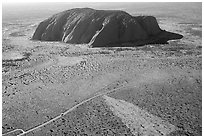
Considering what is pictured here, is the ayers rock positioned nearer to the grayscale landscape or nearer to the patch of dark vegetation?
the grayscale landscape

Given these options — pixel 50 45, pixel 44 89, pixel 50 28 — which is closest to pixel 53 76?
pixel 44 89

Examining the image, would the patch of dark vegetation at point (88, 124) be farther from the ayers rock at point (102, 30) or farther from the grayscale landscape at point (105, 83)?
the ayers rock at point (102, 30)

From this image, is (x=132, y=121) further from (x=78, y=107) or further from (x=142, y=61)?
(x=142, y=61)

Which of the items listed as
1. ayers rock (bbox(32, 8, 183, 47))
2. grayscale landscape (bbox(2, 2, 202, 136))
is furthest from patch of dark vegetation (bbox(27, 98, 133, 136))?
ayers rock (bbox(32, 8, 183, 47))

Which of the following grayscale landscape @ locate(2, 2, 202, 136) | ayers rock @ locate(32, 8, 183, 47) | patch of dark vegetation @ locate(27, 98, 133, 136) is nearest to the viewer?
patch of dark vegetation @ locate(27, 98, 133, 136)

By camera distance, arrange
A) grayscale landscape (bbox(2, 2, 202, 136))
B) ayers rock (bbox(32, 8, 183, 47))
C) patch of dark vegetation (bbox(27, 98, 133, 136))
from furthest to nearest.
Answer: ayers rock (bbox(32, 8, 183, 47)) → grayscale landscape (bbox(2, 2, 202, 136)) → patch of dark vegetation (bbox(27, 98, 133, 136))
